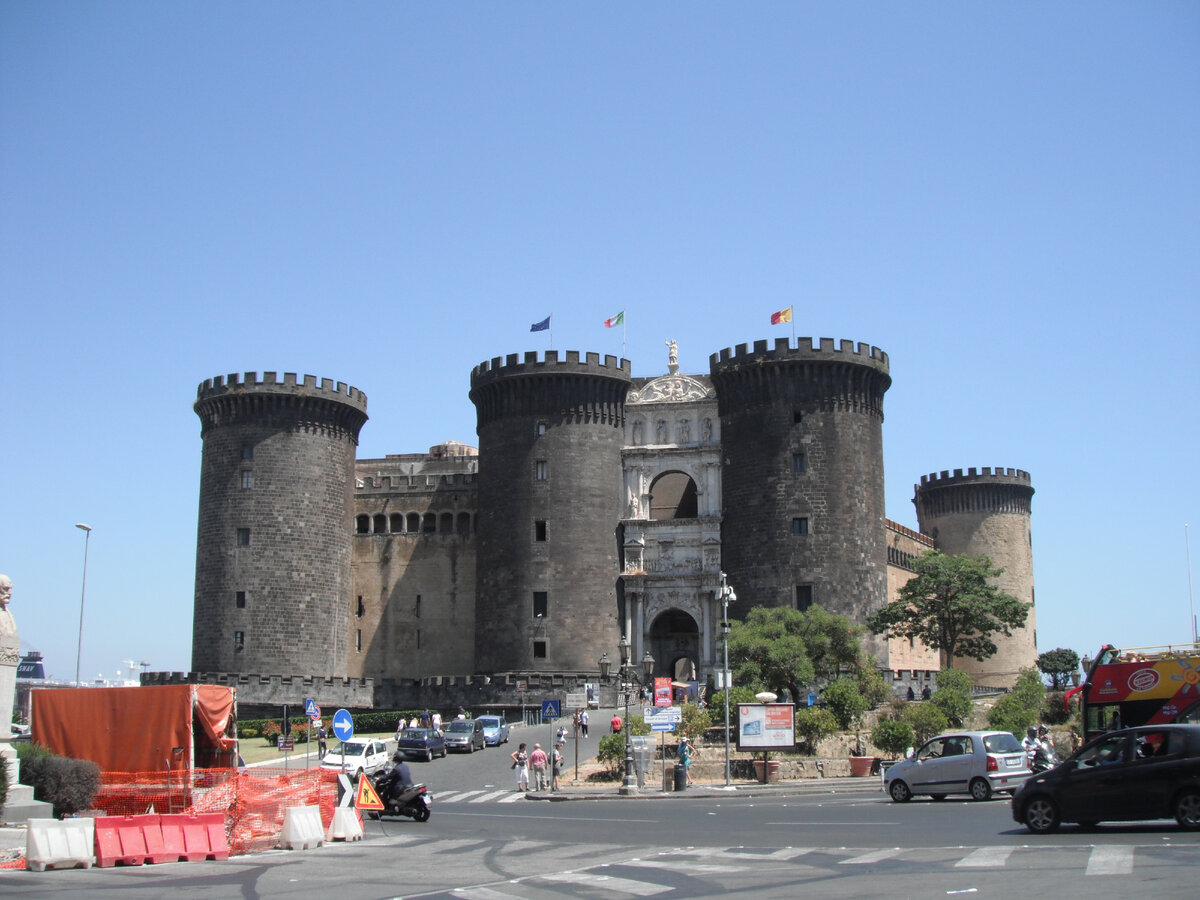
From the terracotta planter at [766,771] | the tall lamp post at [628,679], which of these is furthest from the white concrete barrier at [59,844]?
the terracotta planter at [766,771]

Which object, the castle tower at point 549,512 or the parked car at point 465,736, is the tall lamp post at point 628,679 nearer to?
the castle tower at point 549,512

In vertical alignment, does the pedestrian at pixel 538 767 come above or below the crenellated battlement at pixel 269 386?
below

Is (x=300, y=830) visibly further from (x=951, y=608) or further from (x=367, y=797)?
(x=951, y=608)

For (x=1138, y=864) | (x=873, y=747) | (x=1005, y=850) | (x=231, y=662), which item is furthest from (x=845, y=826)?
(x=231, y=662)

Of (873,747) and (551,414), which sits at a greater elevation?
(551,414)

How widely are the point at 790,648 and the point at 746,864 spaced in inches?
1276

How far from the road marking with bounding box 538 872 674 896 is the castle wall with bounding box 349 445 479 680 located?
52050mm

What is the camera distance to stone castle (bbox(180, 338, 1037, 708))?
6153 centimetres

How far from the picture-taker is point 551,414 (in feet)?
212

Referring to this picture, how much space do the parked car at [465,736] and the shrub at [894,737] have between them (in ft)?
47.5

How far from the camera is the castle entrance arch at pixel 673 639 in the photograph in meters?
66.3

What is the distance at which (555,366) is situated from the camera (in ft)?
213

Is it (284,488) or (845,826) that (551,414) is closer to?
(284,488)

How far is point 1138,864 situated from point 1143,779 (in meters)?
3.16
